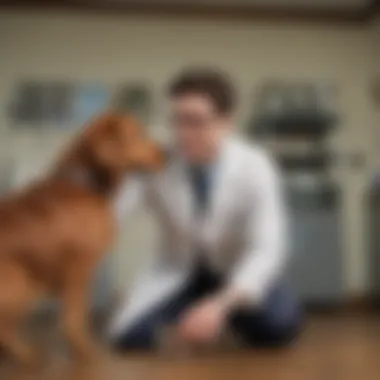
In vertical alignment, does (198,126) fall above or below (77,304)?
A: above

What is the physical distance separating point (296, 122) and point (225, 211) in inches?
78.4

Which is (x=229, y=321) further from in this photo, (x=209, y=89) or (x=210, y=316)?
(x=209, y=89)

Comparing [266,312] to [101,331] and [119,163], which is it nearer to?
[119,163]

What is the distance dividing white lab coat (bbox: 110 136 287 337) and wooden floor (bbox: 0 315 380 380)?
173mm

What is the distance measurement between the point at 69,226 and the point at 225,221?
402mm

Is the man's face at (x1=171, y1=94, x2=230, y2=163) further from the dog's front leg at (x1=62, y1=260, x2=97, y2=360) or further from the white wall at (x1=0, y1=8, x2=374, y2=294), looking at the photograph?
the white wall at (x1=0, y1=8, x2=374, y2=294)

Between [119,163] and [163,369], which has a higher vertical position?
[119,163]

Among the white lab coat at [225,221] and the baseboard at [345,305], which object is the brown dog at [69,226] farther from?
the baseboard at [345,305]

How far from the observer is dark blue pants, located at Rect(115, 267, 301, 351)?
2.24 meters

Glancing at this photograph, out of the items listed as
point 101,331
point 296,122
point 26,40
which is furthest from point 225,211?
point 26,40

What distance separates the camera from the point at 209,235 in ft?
7.07

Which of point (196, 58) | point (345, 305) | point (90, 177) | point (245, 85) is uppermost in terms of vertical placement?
point (196, 58)

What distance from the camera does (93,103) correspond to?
4.02 m

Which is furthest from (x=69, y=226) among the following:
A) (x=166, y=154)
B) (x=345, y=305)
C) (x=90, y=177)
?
(x=345, y=305)
